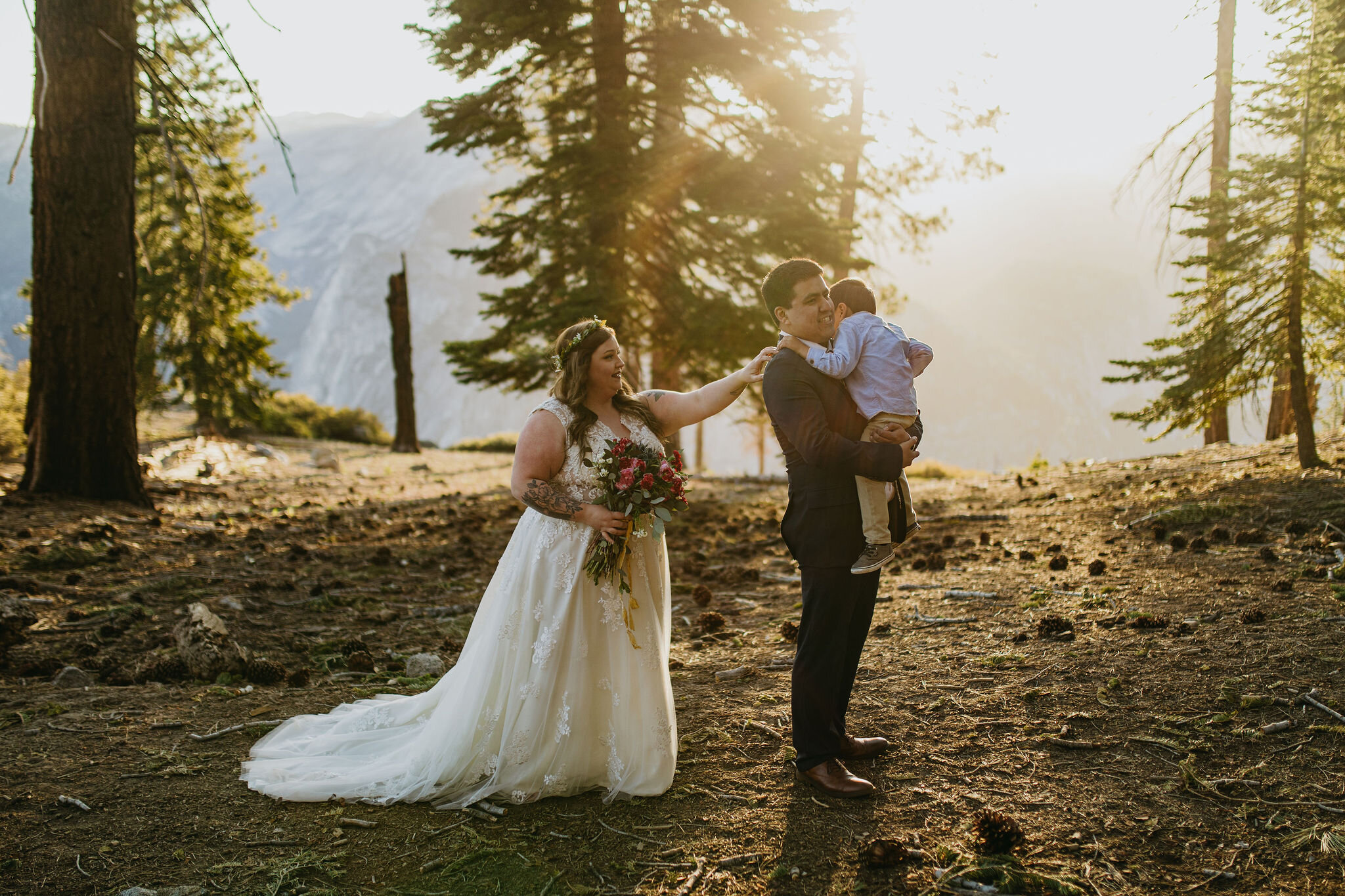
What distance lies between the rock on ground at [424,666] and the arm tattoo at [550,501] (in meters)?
2.27

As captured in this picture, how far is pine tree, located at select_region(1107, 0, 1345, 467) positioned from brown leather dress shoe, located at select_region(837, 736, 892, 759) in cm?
737

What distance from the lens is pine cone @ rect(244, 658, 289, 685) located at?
5391 millimetres

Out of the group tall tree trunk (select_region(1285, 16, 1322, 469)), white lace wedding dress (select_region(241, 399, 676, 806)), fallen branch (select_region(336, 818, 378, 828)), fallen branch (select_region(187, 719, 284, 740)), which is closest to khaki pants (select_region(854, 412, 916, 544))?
white lace wedding dress (select_region(241, 399, 676, 806))

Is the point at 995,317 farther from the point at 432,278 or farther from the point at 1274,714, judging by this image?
the point at 1274,714

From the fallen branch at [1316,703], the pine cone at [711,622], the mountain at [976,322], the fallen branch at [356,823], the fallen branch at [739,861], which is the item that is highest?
the mountain at [976,322]

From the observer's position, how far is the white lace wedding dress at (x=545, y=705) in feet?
12.5

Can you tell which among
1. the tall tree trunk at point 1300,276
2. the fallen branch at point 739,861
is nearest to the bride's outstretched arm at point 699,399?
the fallen branch at point 739,861

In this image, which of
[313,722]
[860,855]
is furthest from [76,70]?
[860,855]

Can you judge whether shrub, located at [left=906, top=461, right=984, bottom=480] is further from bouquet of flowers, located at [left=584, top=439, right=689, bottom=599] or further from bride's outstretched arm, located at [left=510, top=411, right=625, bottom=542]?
bride's outstretched arm, located at [left=510, top=411, right=625, bottom=542]

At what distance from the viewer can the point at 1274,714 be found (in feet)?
12.9

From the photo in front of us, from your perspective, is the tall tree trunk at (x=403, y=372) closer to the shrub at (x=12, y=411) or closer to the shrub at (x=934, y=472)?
the shrub at (x=12, y=411)

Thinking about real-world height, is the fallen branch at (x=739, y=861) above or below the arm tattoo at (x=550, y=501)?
below

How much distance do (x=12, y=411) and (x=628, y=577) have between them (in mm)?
16006

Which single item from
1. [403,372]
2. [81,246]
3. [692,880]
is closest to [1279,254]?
[692,880]
